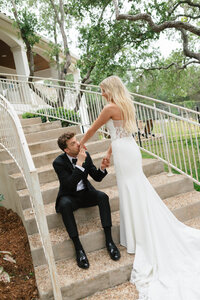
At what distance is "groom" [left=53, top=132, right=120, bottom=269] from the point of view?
2.89 meters

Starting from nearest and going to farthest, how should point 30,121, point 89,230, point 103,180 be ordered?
1. point 89,230
2. point 103,180
3. point 30,121

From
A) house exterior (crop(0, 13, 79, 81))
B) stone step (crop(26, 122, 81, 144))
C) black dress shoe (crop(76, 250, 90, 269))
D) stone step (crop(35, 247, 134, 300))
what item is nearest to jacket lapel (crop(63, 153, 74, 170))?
black dress shoe (crop(76, 250, 90, 269))

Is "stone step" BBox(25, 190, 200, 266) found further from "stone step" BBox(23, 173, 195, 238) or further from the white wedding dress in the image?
the white wedding dress

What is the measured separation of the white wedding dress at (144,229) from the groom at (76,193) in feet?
0.72

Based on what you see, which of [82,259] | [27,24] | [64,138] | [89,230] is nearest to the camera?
[82,259]

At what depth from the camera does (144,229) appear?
293 cm

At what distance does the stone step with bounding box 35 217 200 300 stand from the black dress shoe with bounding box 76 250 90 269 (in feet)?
0.16

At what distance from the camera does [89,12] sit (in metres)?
8.76

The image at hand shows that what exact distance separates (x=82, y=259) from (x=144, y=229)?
0.76 meters

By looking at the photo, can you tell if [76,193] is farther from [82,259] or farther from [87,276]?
[87,276]

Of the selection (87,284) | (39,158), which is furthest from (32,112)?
(87,284)

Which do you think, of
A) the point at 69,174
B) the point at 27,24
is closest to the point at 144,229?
the point at 69,174

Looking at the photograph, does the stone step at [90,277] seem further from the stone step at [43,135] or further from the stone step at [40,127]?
the stone step at [40,127]

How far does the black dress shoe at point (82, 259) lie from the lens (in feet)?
9.16
